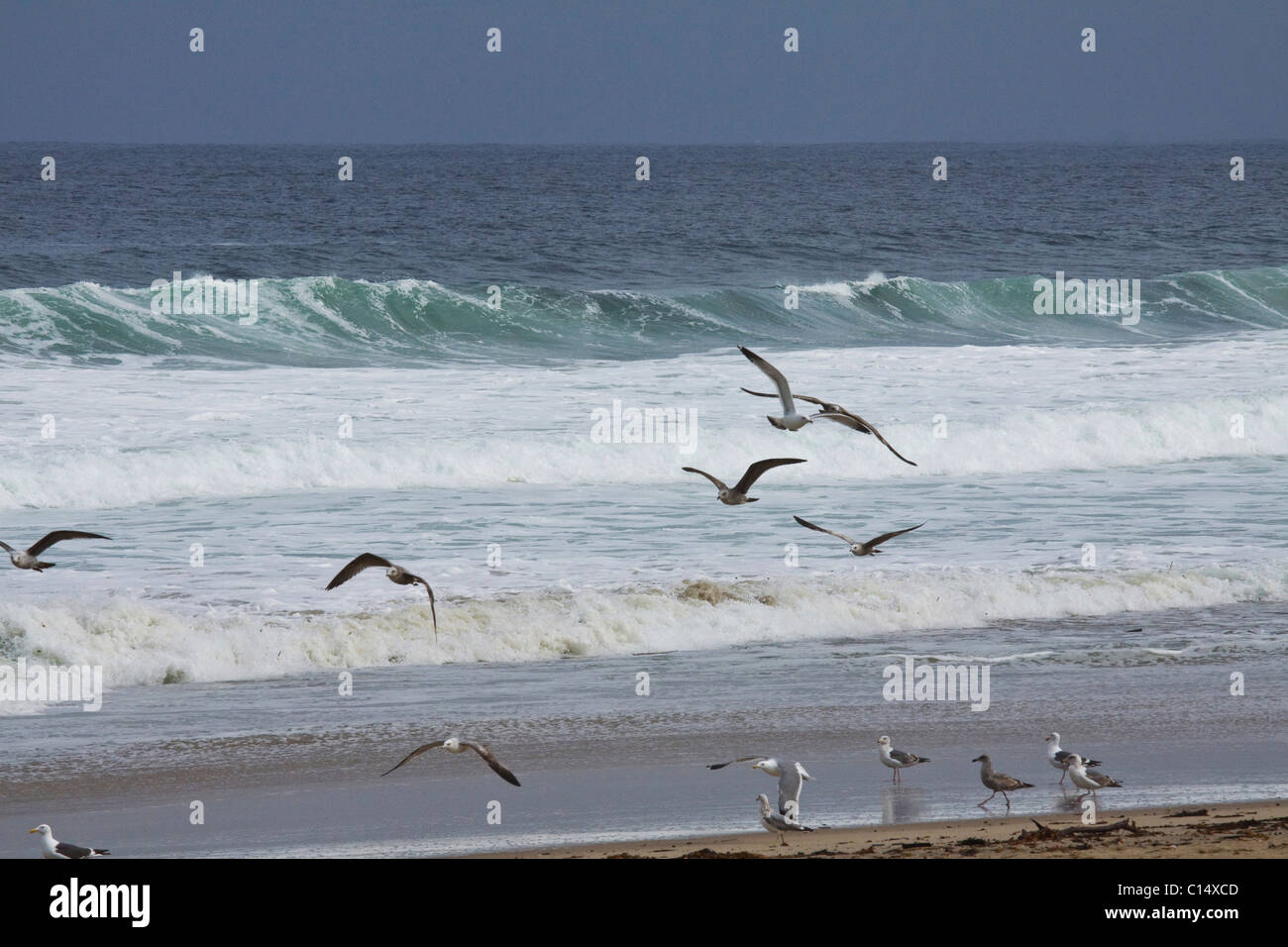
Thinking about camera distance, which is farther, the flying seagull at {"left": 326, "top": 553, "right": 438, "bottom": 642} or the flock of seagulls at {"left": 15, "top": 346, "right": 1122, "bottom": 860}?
the flying seagull at {"left": 326, "top": 553, "right": 438, "bottom": 642}

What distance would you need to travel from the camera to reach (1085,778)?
6.71 m

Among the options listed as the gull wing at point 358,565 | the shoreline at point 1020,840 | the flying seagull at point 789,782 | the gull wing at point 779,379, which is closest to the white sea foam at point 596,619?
the gull wing at point 779,379

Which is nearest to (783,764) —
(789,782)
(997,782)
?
(789,782)

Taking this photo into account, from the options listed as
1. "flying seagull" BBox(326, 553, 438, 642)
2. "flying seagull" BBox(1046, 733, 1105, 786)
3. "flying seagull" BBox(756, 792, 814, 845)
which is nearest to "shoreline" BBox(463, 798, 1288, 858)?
"flying seagull" BBox(756, 792, 814, 845)

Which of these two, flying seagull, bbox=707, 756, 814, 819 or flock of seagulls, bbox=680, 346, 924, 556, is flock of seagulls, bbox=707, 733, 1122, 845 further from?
flock of seagulls, bbox=680, 346, 924, 556

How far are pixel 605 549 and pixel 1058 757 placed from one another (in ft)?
18.6

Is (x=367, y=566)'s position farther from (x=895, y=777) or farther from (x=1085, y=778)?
(x=1085, y=778)

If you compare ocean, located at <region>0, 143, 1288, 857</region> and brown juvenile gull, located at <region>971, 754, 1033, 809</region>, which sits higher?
ocean, located at <region>0, 143, 1288, 857</region>

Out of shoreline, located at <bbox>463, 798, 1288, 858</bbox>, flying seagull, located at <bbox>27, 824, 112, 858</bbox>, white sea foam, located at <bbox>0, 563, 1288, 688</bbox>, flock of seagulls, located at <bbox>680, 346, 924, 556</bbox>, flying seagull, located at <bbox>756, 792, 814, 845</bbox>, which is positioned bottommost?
shoreline, located at <bbox>463, 798, 1288, 858</bbox>

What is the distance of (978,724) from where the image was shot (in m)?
8.08

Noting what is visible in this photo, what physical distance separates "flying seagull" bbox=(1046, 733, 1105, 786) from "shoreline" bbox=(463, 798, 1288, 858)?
35cm

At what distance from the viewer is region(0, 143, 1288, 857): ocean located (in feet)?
23.4

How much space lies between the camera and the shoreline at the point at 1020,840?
224 inches

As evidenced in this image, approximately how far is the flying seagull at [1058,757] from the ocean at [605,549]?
0.38 feet
